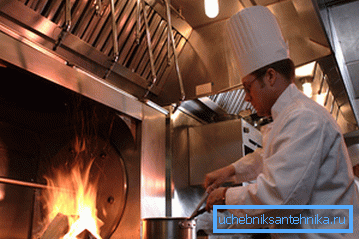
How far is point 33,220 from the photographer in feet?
5.48

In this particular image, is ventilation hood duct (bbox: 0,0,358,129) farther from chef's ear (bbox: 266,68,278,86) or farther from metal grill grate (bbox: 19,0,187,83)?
chef's ear (bbox: 266,68,278,86)

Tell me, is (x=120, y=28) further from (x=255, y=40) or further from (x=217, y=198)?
(x=217, y=198)

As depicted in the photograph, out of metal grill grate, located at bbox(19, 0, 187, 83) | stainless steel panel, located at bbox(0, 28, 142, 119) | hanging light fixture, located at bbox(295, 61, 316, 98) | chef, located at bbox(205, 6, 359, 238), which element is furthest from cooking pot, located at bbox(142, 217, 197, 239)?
hanging light fixture, located at bbox(295, 61, 316, 98)

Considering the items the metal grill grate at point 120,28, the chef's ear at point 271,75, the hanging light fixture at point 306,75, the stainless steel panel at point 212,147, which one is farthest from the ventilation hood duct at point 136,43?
the chef's ear at point 271,75

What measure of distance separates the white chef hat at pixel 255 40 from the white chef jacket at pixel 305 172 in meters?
0.27

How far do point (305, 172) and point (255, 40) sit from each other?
0.62 metres

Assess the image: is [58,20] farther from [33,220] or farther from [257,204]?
[257,204]

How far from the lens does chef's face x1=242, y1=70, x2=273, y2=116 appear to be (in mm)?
1295

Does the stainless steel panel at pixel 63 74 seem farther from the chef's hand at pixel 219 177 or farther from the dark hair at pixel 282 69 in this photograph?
the dark hair at pixel 282 69

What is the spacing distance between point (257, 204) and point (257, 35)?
0.69 metres

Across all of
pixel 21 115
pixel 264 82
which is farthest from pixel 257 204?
pixel 21 115

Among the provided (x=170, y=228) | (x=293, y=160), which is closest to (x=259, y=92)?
(x=293, y=160)

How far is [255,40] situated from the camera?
1.40m

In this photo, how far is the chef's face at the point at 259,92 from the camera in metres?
1.29
